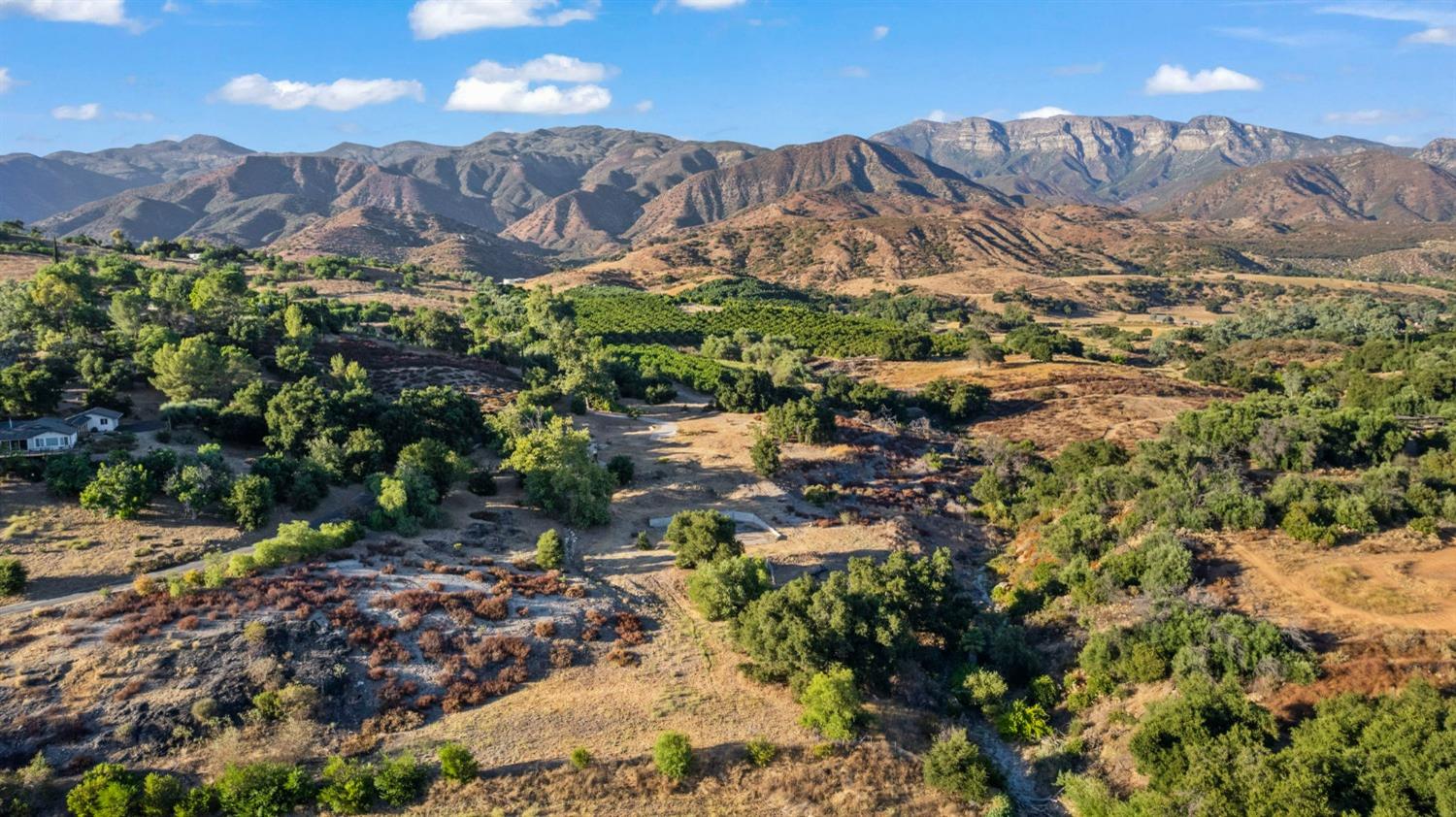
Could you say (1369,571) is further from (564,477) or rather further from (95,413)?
(95,413)

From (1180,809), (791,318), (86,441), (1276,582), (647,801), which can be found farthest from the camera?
(791,318)

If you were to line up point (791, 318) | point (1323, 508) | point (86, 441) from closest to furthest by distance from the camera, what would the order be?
point (1323, 508), point (86, 441), point (791, 318)

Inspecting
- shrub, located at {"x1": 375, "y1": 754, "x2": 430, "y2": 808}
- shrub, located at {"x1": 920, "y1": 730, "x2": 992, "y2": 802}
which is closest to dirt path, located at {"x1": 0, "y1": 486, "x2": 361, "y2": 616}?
shrub, located at {"x1": 375, "y1": 754, "x2": 430, "y2": 808}

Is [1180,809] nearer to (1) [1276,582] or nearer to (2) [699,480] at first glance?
(1) [1276,582]

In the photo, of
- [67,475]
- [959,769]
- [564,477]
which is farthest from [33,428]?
[959,769]

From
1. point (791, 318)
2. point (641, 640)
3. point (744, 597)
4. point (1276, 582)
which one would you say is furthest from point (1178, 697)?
point (791, 318)

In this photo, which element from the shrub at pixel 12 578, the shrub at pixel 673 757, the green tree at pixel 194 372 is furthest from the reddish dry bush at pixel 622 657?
the green tree at pixel 194 372

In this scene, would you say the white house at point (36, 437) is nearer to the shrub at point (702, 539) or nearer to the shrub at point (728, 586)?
the shrub at point (702, 539)
